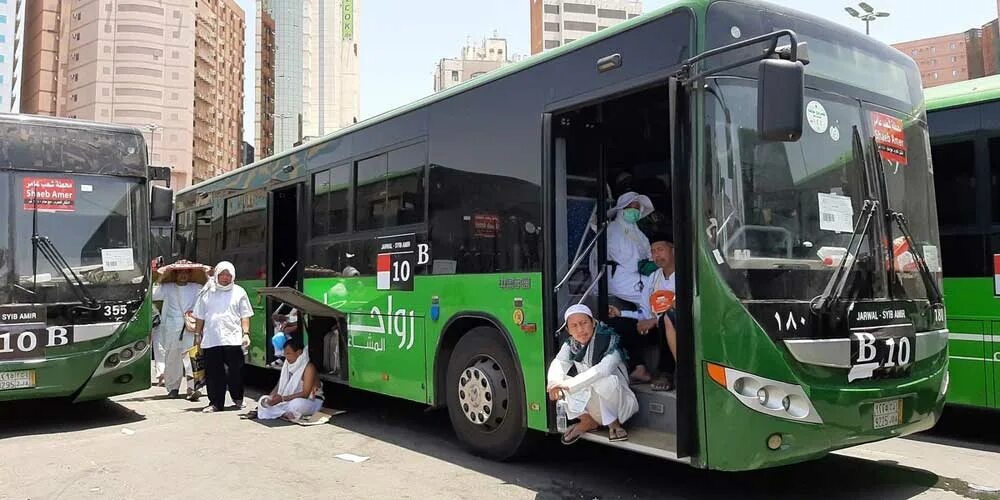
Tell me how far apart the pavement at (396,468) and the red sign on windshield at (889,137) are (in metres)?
2.34

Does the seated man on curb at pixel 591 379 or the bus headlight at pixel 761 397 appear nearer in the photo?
the bus headlight at pixel 761 397

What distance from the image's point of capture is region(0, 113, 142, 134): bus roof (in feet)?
26.7

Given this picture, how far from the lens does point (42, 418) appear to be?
29.5ft

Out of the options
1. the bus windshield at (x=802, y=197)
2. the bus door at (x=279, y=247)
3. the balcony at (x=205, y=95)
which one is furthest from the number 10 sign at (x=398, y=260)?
the balcony at (x=205, y=95)

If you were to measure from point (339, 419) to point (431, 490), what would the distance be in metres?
3.42

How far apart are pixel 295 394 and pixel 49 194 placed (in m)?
3.36

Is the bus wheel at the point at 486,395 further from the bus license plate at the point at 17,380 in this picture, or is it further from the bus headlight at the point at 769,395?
the bus license plate at the point at 17,380

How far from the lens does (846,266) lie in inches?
186

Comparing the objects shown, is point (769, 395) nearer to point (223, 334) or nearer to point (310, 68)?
point (223, 334)

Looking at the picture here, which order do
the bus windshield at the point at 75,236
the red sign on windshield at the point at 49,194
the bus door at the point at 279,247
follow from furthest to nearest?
the bus door at the point at 279,247
the red sign on windshield at the point at 49,194
the bus windshield at the point at 75,236

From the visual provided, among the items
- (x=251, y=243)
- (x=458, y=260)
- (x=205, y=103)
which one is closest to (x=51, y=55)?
(x=205, y=103)

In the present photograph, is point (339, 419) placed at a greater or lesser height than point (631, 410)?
lesser

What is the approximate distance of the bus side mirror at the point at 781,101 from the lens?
4188 mm

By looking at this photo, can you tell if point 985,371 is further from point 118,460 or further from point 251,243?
point 251,243
